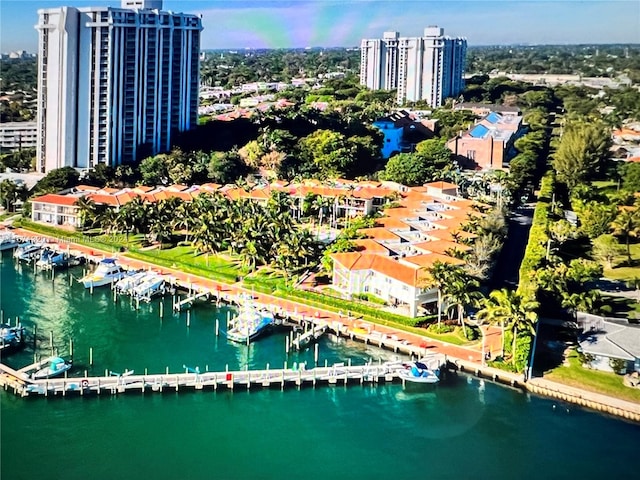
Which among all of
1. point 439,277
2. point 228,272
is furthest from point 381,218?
point 439,277

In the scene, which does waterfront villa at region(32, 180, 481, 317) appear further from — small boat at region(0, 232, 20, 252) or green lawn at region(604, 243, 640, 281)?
green lawn at region(604, 243, 640, 281)

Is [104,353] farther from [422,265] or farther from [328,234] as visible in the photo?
[328,234]

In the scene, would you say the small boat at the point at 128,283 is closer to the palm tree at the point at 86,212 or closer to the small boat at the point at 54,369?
the small boat at the point at 54,369

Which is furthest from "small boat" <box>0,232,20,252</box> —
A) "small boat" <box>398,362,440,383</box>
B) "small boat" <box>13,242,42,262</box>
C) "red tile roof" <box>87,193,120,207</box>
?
"small boat" <box>398,362,440,383</box>

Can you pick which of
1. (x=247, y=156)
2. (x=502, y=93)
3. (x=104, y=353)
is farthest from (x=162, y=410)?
(x=502, y=93)

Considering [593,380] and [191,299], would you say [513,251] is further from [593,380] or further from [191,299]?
[191,299]
